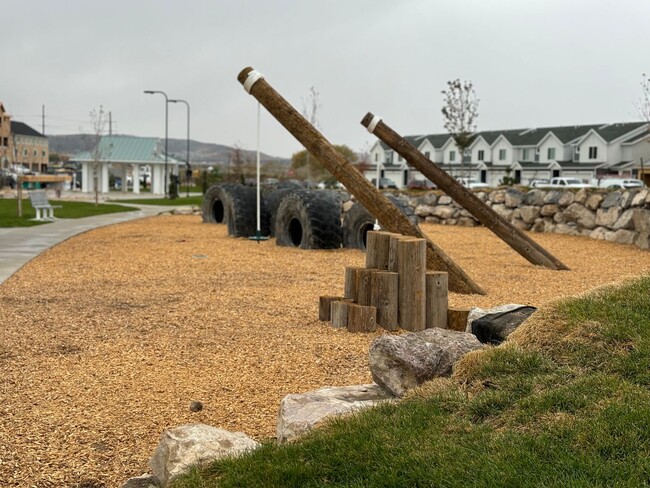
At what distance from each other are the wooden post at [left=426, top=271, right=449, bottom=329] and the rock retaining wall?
10033 mm

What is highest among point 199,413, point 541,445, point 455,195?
point 455,195

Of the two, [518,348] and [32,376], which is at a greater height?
[518,348]

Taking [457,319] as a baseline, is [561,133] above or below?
above

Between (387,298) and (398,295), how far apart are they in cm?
12

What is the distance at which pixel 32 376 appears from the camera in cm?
585

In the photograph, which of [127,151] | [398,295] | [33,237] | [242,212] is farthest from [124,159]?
[398,295]

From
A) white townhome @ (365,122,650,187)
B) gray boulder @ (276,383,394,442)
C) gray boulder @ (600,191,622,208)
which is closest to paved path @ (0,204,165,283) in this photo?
gray boulder @ (276,383,394,442)

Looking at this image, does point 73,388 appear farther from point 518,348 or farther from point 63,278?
point 63,278

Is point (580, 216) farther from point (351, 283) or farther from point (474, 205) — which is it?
point (351, 283)

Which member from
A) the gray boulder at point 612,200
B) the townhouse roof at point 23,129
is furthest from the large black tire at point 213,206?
the townhouse roof at point 23,129

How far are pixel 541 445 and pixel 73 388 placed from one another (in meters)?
3.42

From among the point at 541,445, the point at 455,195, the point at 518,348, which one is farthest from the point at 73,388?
the point at 455,195

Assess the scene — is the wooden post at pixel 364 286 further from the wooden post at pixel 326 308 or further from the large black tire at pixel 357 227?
the large black tire at pixel 357 227

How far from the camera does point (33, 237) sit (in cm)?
1720
